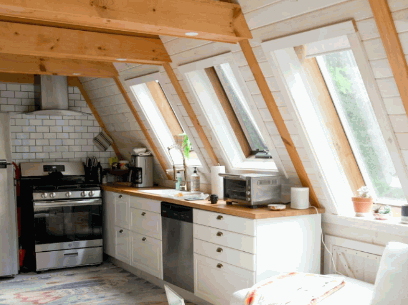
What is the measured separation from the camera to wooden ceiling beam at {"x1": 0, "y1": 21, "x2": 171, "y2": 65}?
13.3ft

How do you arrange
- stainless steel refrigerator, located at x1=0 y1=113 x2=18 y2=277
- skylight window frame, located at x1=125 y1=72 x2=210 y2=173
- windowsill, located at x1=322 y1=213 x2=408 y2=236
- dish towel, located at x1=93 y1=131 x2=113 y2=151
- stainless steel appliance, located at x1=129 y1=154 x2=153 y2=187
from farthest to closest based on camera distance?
1. dish towel, located at x1=93 y1=131 x2=113 y2=151
2. stainless steel appliance, located at x1=129 y1=154 x2=153 y2=187
3. stainless steel refrigerator, located at x1=0 y1=113 x2=18 y2=277
4. skylight window frame, located at x1=125 y1=72 x2=210 y2=173
5. windowsill, located at x1=322 y1=213 x2=408 y2=236

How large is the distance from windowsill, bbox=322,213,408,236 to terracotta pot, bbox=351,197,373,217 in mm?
45

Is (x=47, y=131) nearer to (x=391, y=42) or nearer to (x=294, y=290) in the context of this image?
(x=294, y=290)

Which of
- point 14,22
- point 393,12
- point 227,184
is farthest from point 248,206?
point 14,22

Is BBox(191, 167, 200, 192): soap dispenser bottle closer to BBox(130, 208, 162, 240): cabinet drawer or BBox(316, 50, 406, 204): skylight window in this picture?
BBox(130, 208, 162, 240): cabinet drawer

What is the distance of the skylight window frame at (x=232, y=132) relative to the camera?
3863mm

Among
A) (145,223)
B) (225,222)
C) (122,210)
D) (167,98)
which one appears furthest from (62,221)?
(225,222)

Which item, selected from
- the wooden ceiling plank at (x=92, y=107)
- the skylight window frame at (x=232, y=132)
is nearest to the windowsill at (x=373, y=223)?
the skylight window frame at (x=232, y=132)

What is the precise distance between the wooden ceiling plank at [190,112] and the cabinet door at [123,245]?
142cm

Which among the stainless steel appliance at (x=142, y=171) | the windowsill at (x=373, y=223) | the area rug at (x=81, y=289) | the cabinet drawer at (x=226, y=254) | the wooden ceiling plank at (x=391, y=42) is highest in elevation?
the wooden ceiling plank at (x=391, y=42)

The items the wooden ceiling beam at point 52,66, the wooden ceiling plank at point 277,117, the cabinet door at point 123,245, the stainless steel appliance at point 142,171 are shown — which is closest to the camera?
the wooden ceiling plank at point 277,117

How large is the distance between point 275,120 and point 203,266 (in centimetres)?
144

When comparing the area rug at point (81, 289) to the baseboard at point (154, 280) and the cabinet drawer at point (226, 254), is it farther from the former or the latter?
the cabinet drawer at point (226, 254)

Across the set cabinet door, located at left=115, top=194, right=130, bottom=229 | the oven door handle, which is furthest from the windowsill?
the oven door handle
